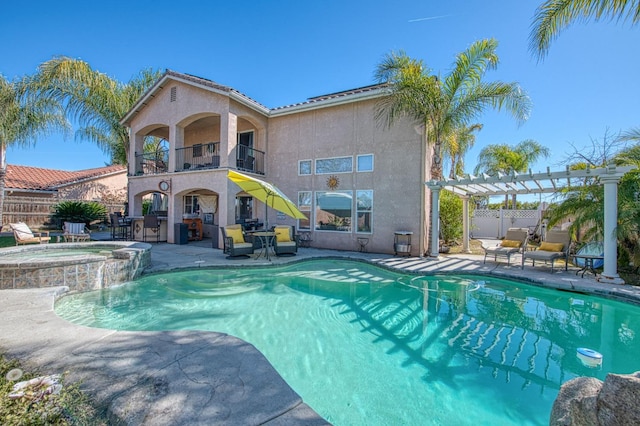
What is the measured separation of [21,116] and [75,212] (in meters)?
7.32

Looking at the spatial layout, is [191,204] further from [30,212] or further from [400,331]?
[400,331]

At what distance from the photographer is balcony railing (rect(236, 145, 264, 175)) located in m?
15.4

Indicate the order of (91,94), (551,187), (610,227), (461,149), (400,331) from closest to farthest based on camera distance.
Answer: (400,331) < (610,227) < (551,187) < (91,94) < (461,149)

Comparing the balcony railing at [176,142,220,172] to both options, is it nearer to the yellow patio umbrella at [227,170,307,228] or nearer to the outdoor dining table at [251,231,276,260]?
the yellow patio umbrella at [227,170,307,228]

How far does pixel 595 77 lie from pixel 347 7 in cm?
1105

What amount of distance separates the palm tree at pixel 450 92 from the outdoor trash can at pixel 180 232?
11842 millimetres

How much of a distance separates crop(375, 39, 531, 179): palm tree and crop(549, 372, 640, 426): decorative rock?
11.3 metres

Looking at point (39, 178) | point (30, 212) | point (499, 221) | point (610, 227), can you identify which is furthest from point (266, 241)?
point (39, 178)

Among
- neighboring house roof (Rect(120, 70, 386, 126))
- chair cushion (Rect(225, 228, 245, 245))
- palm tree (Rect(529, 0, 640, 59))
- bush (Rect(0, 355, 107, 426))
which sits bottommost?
bush (Rect(0, 355, 107, 426))

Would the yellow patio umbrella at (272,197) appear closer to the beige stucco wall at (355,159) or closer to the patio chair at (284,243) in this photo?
the patio chair at (284,243)

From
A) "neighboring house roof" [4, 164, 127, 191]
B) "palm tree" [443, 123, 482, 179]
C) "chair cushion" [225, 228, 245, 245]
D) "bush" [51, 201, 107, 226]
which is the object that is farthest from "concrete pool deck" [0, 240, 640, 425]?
"neighboring house roof" [4, 164, 127, 191]

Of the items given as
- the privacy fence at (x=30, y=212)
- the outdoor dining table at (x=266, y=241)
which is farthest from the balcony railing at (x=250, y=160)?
the privacy fence at (x=30, y=212)

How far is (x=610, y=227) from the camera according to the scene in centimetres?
855

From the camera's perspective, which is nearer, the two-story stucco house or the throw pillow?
the throw pillow
